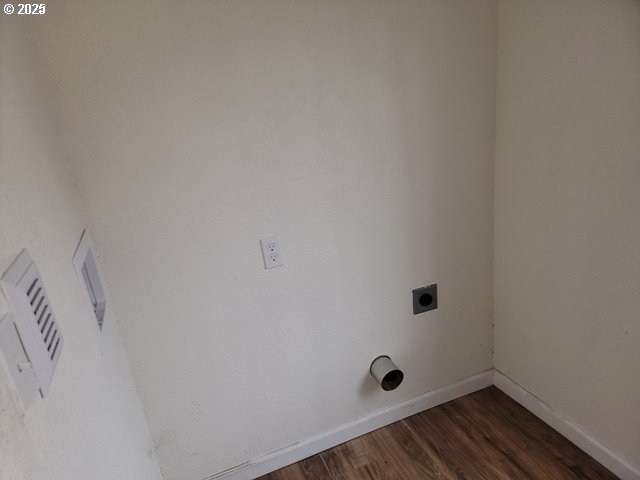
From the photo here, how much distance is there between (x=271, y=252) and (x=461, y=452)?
109 cm

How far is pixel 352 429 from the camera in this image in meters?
1.72

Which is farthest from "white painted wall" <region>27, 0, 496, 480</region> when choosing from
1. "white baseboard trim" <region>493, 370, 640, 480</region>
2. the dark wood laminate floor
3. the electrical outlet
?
"white baseboard trim" <region>493, 370, 640, 480</region>

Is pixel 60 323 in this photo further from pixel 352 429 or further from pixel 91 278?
pixel 352 429

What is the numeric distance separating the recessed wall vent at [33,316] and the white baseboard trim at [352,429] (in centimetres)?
120

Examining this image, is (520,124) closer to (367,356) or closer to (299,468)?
(367,356)

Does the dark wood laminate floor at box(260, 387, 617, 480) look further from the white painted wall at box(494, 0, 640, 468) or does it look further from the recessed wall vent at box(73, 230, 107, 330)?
the recessed wall vent at box(73, 230, 107, 330)

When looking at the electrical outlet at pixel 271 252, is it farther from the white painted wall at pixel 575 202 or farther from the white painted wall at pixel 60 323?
the white painted wall at pixel 575 202

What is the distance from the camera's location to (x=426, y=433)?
1.71m

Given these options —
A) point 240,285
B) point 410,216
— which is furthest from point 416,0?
point 240,285

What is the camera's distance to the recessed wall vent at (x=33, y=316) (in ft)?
1.68

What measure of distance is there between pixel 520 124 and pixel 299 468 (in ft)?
5.17

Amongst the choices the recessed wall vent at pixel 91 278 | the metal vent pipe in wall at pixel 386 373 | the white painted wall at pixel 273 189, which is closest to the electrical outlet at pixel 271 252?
the white painted wall at pixel 273 189

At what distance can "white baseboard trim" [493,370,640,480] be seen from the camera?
54.8 inches

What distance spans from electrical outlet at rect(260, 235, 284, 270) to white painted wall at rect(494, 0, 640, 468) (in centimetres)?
93
